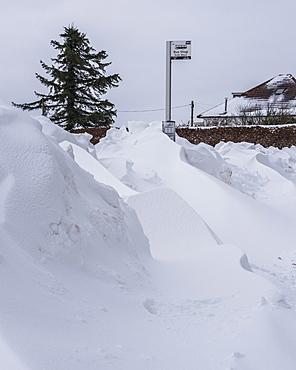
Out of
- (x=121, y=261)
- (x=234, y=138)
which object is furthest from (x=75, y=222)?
(x=234, y=138)

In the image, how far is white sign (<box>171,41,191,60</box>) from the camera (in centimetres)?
720

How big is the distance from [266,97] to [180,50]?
51.1 ft

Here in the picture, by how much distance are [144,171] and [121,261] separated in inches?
174

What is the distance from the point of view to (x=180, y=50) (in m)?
7.26

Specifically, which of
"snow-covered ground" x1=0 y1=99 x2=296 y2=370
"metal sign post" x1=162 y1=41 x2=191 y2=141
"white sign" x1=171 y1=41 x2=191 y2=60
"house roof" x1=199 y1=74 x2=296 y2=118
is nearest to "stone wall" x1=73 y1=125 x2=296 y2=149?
"metal sign post" x1=162 y1=41 x2=191 y2=141

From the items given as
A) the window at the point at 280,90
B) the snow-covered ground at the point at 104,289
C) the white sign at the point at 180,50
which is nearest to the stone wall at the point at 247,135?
the white sign at the point at 180,50

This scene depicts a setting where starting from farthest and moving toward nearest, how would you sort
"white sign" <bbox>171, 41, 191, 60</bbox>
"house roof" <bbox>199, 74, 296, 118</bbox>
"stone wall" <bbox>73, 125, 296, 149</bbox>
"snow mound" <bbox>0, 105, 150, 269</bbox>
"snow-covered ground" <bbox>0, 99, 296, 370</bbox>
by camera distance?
"house roof" <bbox>199, 74, 296, 118</bbox> → "stone wall" <bbox>73, 125, 296, 149</bbox> → "white sign" <bbox>171, 41, 191, 60</bbox> → "snow mound" <bbox>0, 105, 150, 269</bbox> → "snow-covered ground" <bbox>0, 99, 296, 370</bbox>

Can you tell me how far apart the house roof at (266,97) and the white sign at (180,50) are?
1382 centimetres

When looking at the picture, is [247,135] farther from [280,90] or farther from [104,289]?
[104,289]

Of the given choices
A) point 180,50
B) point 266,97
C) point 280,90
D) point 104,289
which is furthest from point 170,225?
point 280,90

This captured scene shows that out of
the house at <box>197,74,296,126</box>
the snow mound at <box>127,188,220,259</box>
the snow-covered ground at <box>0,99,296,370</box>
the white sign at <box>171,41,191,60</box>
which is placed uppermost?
the white sign at <box>171,41,191,60</box>

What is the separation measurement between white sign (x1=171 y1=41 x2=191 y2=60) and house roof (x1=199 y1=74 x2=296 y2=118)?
13.8 metres

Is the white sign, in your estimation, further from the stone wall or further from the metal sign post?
the stone wall

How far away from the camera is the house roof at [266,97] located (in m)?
21.0
